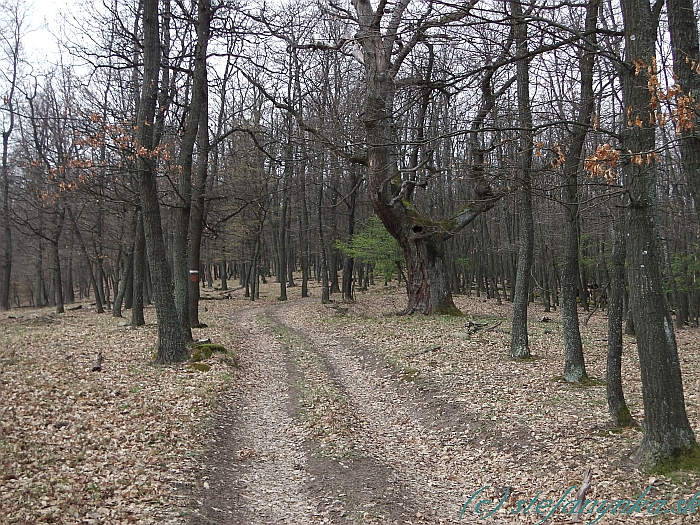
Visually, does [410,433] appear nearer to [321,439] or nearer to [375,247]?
[321,439]

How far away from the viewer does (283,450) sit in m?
7.49

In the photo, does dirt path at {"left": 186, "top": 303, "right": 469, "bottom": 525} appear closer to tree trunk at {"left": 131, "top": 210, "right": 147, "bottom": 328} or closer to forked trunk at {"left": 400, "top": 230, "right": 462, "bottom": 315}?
tree trunk at {"left": 131, "top": 210, "right": 147, "bottom": 328}

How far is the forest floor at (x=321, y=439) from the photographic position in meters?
5.48

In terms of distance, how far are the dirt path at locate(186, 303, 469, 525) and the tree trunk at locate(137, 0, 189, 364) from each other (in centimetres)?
182

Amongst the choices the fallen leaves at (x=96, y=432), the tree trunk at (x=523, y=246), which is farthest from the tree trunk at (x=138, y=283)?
the tree trunk at (x=523, y=246)

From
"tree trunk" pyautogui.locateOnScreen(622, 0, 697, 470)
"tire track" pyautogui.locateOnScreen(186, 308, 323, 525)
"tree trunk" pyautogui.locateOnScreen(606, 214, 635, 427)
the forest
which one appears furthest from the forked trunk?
"tree trunk" pyautogui.locateOnScreen(622, 0, 697, 470)

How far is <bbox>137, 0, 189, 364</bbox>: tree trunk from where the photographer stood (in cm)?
1135

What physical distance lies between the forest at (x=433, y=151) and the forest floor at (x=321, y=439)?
84cm

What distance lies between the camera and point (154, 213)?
11.6 meters

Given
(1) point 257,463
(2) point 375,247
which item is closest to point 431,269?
(2) point 375,247

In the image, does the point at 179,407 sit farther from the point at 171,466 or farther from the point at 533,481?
the point at 533,481

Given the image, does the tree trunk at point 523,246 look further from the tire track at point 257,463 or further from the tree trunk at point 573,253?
the tire track at point 257,463

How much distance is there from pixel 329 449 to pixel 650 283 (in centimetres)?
473

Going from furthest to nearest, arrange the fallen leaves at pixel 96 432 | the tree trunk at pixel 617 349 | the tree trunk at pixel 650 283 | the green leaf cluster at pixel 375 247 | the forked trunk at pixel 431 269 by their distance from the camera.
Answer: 1. the green leaf cluster at pixel 375 247
2. the forked trunk at pixel 431 269
3. the tree trunk at pixel 617 349
4. the tree trunk at pixel 650 283
5. the fallen leaves at pixel 96 432
